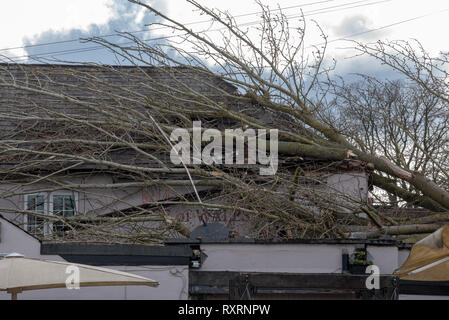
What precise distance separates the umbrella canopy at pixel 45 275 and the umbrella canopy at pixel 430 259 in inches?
108

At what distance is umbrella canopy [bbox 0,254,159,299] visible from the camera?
191 inches

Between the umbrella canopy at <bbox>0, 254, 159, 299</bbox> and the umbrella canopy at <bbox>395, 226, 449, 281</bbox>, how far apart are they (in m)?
2.74

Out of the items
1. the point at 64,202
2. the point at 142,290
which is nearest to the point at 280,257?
the point at 142,290

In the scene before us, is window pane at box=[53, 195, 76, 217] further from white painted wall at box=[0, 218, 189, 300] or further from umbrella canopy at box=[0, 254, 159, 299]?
umbrella canopy at box=[0, 254, 159, 299]

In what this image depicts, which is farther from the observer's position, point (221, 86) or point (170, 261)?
point (221, 86)

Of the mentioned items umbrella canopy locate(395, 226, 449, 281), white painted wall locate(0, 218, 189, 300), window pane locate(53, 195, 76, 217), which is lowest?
white painted wall locate(0, 218, 189, 300)

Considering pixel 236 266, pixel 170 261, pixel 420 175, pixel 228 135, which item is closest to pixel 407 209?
pixel 420 175

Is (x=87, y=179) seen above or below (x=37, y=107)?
below

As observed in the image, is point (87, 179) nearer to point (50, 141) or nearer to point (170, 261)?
point (50, 141)

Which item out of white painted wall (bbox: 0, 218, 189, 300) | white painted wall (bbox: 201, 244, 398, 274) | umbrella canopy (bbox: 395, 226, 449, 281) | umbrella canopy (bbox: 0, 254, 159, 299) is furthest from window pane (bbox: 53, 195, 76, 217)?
umbrella canopy (bbox: 395, 226, 449, 281)

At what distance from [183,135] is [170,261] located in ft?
12.7

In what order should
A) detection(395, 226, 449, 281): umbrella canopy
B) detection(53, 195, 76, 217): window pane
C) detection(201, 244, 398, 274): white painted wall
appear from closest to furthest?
1. detection(395, 226, 449, 281): umbrella canopy
2. detection(201, 244, 398, 274): white painted wall
3. detection(53, 195, 76, 217): window pane

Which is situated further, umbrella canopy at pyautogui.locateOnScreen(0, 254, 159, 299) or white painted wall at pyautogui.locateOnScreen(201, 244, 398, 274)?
white painted wall at pyautogui.locateOnScreen(201, 244, 398, 274)
